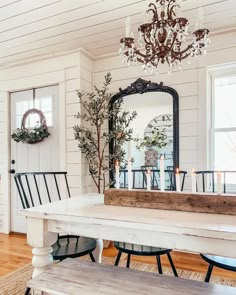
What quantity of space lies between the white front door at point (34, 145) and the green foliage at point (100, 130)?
45 cm

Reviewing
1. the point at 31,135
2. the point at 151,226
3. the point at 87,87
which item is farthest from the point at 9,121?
the point at 151,226

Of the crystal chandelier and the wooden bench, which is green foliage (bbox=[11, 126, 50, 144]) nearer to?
the crystal chandelier

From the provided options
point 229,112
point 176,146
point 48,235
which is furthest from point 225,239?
point 229,112

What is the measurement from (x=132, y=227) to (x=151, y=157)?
6.55 feet

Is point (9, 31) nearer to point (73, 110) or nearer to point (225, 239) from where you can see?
point (73, 110)

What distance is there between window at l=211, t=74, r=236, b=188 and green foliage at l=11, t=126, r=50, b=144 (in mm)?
2147

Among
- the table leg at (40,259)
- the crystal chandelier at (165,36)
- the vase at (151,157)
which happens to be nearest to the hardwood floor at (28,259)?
the vase at (151,157)

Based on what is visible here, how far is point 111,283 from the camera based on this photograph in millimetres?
1338

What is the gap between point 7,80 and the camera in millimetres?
3793

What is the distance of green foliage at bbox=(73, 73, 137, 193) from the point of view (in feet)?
10.3

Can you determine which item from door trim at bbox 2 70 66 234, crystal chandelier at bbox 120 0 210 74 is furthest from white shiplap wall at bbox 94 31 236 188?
door trim at bbox 2 70 66 234

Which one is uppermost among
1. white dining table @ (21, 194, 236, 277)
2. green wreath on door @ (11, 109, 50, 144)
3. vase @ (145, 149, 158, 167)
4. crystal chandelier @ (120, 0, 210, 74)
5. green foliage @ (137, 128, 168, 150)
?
crystal chandelier @ (120, 0, 210, 74)

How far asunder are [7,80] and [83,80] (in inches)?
49.6

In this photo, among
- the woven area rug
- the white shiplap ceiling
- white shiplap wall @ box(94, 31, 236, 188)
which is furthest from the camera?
white shiplap wall @ box(94, 31, 236, 188)
